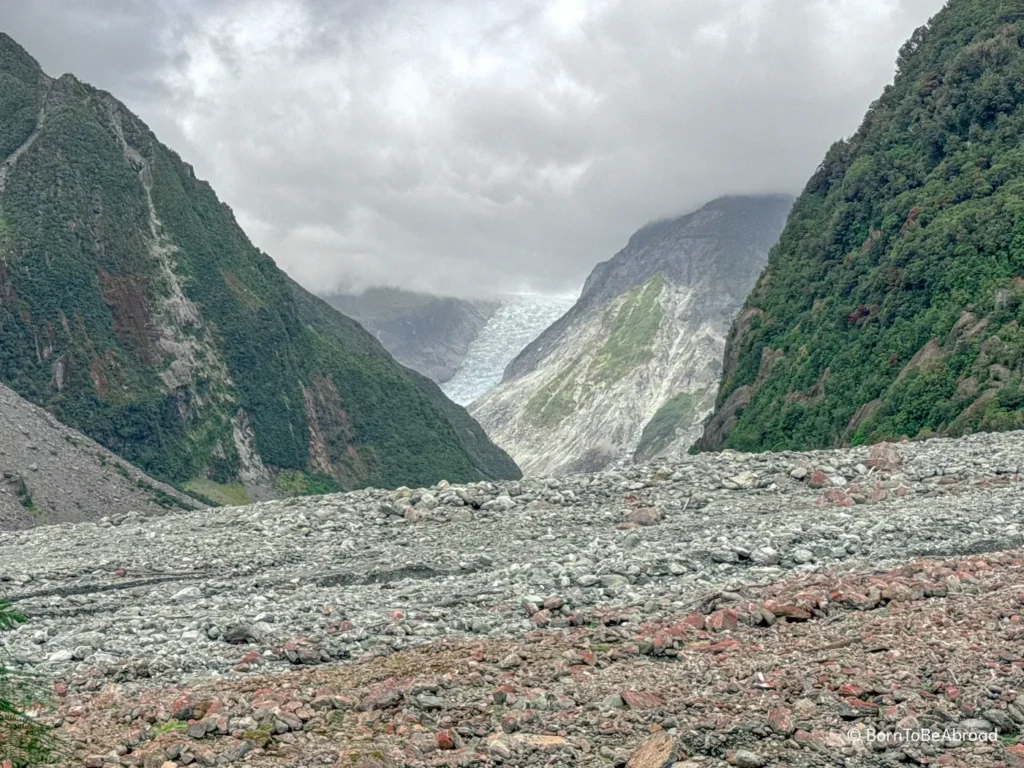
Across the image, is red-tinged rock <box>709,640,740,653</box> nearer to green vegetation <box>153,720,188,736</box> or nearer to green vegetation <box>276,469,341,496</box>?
green vegetation <box>153,720,188,736</box>

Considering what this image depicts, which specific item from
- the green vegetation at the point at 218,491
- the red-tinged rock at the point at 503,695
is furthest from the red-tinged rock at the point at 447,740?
the green vegetation at the point at 218,491

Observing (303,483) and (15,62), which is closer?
(303,483)

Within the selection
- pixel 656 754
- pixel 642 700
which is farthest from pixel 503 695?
pixel 656 754

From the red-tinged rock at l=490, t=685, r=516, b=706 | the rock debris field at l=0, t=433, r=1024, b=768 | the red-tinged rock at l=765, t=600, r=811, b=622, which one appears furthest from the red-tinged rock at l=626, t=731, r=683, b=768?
the red-tinged rock at l=765, t=600, r=811, b=622

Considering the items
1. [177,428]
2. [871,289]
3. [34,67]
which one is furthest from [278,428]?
[871,289]

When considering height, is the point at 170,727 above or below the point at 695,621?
above

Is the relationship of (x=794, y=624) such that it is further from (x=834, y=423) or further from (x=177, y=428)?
(x=177, y=428)

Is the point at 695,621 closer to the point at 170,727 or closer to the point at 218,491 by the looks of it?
the point at 170,727
